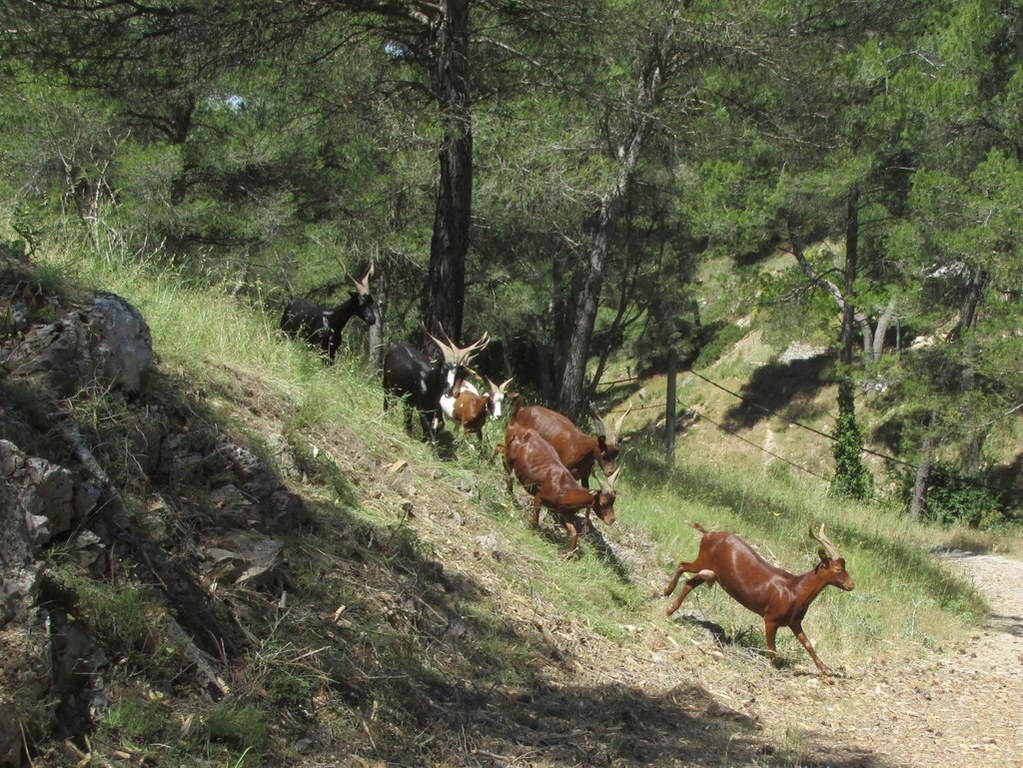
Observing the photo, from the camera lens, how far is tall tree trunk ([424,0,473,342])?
10344 mm

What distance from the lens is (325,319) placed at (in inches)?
457

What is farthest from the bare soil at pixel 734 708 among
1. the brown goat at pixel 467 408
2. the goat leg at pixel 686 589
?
the brown goat at pixel 467 408

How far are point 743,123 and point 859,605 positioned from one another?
6.51 metres

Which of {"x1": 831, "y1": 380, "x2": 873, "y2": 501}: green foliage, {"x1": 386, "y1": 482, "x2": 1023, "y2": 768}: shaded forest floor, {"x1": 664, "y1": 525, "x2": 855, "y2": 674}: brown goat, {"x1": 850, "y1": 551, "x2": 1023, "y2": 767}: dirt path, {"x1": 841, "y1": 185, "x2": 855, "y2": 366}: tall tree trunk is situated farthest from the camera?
{"x1": 841, "y1": 185, "x2": 855, "y2": 366}: tall tree trunk

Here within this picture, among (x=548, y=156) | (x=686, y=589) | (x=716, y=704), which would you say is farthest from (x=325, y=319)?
(x=716, y=704)

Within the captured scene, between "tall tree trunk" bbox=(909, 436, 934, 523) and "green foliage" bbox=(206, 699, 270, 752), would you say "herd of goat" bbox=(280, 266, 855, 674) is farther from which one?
"tall tree trunk" bbox=(909, 436, 934, 523)

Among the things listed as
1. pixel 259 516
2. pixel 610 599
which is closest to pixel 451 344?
pixel 610 599

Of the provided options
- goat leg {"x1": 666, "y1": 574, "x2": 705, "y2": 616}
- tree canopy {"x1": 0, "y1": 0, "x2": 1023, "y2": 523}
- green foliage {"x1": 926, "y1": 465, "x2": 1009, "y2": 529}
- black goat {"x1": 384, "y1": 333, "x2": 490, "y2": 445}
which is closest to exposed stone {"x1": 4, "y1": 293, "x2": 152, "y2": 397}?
tree canopy {"x1": 0, "y1": 0, "x2": 1023, "y2": 523}

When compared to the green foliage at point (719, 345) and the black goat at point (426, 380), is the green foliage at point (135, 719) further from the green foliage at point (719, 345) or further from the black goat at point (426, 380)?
the green foliage at point (719, 345)

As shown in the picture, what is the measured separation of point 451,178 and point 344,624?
6.50 m

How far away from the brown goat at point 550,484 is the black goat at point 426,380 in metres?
0.82

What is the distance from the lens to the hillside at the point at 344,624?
391 cm

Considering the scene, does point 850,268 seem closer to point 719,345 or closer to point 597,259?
point 597,259

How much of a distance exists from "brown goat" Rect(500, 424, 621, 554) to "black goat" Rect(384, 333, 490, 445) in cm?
82
